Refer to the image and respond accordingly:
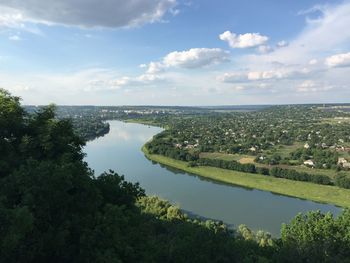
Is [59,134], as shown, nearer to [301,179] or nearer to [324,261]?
[324,261]

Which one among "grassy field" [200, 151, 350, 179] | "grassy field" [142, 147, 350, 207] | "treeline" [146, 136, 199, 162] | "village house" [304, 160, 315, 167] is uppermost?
"treeline" [146, 136, 199, 162]

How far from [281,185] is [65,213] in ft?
163

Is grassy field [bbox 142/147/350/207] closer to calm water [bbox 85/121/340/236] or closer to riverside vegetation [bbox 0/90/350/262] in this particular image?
calm water [bbox 85/121/340/236]

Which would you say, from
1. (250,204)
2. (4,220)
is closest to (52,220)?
(4,220)

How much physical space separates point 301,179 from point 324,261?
4407 centimetres

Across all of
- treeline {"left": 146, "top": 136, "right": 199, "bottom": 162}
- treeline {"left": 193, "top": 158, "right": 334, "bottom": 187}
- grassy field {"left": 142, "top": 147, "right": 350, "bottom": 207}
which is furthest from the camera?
treeline {"left": 146, "top": 136, "right": 199, "bottom": 162}

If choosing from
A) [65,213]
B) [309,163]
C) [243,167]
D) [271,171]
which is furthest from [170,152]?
[65,213]

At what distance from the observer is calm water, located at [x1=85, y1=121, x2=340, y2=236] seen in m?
42.5

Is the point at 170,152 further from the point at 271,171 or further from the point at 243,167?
the point at 271,171

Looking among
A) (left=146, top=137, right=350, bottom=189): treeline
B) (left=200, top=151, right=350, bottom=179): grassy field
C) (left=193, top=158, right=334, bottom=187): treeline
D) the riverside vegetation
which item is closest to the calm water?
(left=146, top=137, right=350, bottom=189): treeline

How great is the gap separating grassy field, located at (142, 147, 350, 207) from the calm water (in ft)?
5.67

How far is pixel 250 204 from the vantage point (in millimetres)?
48250

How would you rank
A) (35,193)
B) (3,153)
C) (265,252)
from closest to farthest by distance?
(35,193)
(3,153)
(265,252)

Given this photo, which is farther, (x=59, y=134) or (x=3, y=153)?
(x=59, y=134)
